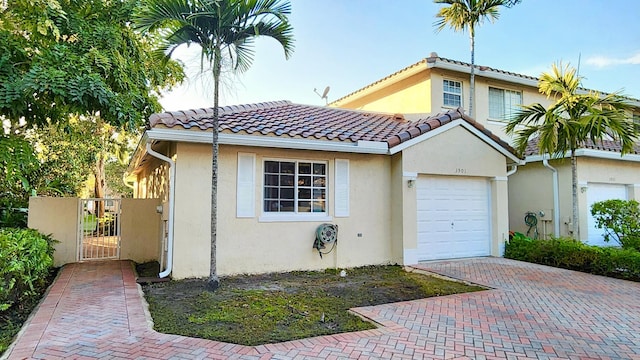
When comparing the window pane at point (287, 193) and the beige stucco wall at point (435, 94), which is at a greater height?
the beige stucco wall at point (435, 94)

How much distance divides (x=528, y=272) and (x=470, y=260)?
6.04ft

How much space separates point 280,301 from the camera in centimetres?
704

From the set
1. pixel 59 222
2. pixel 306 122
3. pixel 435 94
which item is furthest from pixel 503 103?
pixel 59 222

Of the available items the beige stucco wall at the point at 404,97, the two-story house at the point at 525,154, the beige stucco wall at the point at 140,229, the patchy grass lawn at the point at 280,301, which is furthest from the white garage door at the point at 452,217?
the beige stucco wall at the point at 140,229

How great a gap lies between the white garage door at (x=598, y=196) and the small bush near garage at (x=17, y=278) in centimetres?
1625

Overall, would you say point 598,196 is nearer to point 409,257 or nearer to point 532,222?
point 532,222

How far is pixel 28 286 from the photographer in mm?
7316

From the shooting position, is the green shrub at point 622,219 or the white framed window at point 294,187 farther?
the green shrub at point 622,219

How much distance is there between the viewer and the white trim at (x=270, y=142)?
8125 mm

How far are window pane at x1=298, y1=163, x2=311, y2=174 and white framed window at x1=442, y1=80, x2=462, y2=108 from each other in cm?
810

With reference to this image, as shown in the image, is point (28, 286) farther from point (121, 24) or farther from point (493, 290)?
point (493, 290)

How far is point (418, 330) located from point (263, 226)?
16.3 feet

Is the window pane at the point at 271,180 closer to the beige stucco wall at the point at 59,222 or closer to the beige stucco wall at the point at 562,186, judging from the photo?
the beige stucco wall at the point at 59,222

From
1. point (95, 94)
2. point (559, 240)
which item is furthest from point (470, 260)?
point (95, 94)
